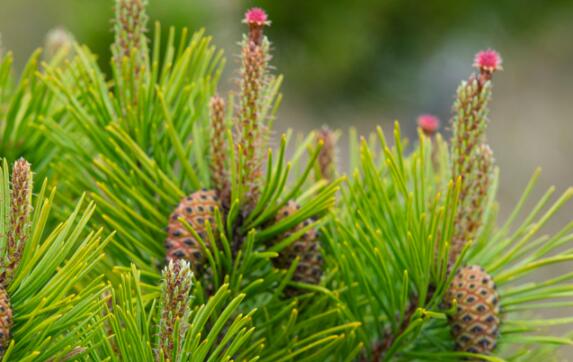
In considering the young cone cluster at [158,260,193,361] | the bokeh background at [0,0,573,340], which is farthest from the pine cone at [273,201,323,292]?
the bokeh background at [0,0,573,340]

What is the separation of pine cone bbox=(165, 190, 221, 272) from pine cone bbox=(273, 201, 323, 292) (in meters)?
0.04

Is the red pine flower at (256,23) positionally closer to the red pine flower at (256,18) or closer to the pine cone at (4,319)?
the red pine flower at (256,18)

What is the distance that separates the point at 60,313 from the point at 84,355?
0.08 ft

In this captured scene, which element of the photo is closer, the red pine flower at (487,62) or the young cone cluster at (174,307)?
the young cone cluster at (174,307)

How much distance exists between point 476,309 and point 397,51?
4835mm

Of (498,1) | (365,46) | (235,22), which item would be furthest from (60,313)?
(498,1)

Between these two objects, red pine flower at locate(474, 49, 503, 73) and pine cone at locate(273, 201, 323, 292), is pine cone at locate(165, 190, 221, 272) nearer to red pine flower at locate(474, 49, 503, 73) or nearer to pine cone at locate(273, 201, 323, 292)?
pine cone at locate(273, 201, 323, 292)

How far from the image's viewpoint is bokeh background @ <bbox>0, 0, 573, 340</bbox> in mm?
4793

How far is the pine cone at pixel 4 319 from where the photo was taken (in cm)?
30

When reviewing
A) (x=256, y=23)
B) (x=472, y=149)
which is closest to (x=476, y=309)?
(x=472, y=149)

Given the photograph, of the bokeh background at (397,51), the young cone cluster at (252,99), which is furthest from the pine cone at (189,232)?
the bokeh background at (397,51)

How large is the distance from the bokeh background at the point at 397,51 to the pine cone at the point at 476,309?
14.1ft

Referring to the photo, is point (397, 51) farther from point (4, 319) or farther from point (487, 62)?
point (4, 319)

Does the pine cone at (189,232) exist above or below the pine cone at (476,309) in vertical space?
above
